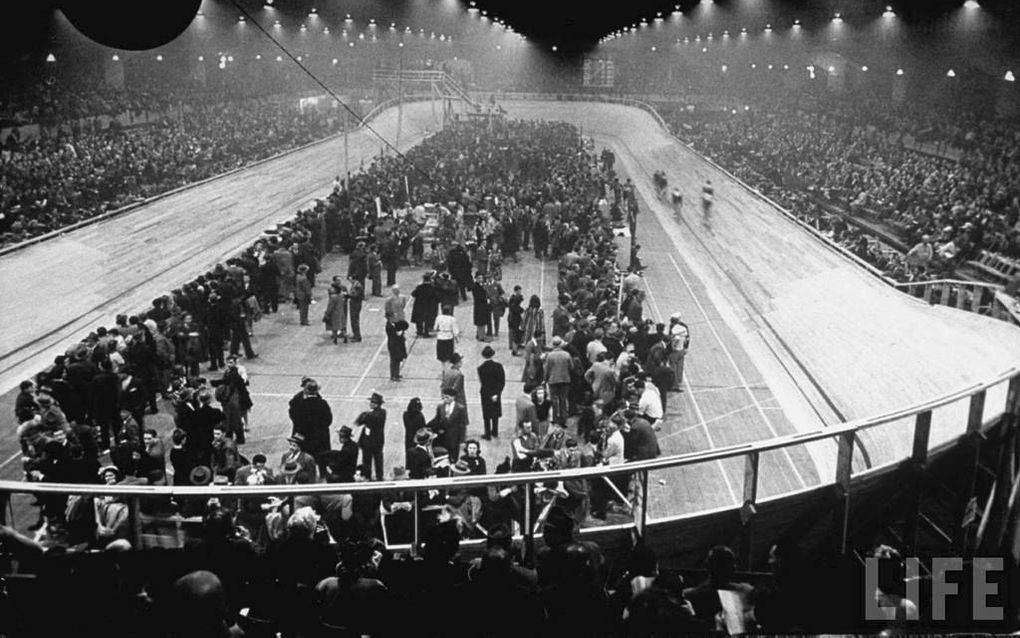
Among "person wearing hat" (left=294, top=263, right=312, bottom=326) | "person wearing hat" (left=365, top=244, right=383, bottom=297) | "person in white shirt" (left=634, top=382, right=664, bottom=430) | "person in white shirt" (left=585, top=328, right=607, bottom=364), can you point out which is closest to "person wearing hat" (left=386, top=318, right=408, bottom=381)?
"person in white shirt" (left=585, top=328, right=607, bottom=364)

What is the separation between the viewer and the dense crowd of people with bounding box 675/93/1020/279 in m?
21.2

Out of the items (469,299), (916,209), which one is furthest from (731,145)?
(469,299)

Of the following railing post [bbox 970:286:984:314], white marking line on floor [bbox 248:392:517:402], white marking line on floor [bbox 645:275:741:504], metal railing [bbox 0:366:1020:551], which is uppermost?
metal railing [bbox 0:366:1020:551]

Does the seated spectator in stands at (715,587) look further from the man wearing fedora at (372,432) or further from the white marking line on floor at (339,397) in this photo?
the white marking line on floor at (339,397)

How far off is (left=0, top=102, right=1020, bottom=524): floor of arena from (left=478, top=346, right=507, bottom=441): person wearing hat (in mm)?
242

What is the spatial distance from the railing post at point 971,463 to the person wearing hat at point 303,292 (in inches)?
577

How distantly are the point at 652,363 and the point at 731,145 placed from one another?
3625cm

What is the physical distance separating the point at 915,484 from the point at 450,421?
20.6 ft

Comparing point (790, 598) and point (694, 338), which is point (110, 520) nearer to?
point (790, 598)

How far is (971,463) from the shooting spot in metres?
6.35

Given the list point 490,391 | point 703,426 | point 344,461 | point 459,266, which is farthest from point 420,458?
point 459,266

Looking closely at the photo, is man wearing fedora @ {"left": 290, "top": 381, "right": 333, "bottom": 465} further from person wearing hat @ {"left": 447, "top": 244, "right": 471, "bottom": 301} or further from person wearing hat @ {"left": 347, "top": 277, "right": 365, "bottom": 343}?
person wearing hat @ {"left": 447, "top": 244, "right": 471, "bottom": 301}

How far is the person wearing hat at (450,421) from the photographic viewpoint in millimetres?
11273

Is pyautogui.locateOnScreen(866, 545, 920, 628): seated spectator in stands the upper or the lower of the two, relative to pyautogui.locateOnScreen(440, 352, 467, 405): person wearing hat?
upper
